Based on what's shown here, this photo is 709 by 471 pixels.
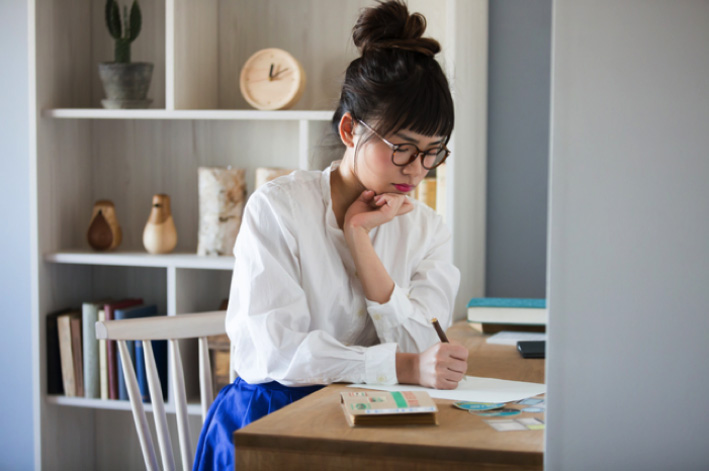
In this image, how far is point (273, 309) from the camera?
132cm

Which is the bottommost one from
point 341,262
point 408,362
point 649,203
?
point 408,362

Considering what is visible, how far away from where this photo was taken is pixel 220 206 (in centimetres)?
226

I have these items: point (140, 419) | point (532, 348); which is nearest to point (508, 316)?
point (532, 348)

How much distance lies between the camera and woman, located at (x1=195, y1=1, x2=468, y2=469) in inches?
50.3

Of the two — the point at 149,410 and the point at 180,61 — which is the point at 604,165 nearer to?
the point at 180,61

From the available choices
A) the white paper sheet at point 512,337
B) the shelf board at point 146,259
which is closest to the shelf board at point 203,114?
the shelf board at point 146,259

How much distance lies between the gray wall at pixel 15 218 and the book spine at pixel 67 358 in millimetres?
172

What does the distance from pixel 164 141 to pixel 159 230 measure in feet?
1.27

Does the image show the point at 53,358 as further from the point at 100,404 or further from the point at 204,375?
the point at 204,375

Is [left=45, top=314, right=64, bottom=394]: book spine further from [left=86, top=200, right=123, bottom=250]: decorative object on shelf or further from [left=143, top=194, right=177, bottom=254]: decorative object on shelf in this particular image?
[left=143, top=194, right=177, bottom=254]: decorative object on shelf

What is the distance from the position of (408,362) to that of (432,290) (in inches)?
11.3

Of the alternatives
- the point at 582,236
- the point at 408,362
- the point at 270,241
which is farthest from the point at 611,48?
the point at 270,241

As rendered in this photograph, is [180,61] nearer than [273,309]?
No

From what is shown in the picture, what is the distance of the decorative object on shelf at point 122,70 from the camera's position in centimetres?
231
